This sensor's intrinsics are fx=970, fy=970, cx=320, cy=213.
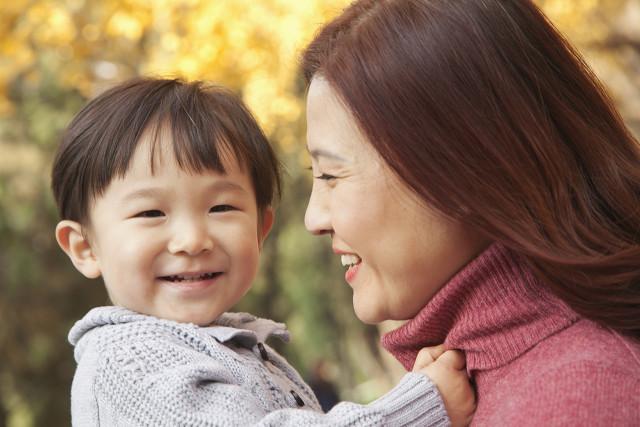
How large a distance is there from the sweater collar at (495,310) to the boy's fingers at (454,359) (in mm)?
21

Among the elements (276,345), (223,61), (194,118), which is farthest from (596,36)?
(194,118)

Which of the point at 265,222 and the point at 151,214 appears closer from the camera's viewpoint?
the point at 151,214

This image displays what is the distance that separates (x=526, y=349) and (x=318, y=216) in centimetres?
48

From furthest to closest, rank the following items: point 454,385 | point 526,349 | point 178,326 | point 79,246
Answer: point 79,246 < point 178,326 < point 454,385 < point 526,349

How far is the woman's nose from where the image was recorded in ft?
6.23

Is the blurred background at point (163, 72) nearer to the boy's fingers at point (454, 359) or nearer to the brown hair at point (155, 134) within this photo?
the brown hair at point (155, 134)

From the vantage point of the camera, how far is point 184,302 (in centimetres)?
224

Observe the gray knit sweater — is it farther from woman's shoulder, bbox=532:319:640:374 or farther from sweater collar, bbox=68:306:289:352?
woman's shoulder, bbox=532:319:640:374

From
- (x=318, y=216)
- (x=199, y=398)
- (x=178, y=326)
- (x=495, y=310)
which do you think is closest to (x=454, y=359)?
(x=495, y=310)

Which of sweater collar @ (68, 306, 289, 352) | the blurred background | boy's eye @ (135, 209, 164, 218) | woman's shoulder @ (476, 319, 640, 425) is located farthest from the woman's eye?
the blurred background

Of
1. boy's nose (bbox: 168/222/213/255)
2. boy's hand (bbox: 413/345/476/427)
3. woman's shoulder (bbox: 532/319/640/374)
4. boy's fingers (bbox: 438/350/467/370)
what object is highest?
boy's nose (bbox: 168/222/213/255)

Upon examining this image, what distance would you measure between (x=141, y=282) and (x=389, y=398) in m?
0.68

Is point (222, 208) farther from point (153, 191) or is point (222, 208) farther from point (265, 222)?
point (265, 222)

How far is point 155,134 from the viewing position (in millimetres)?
2246
